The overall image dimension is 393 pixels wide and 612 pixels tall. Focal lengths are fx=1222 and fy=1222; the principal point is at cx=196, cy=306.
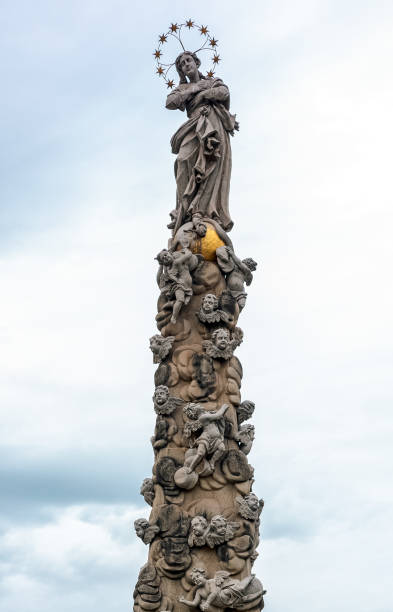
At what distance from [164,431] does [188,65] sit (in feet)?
17.7

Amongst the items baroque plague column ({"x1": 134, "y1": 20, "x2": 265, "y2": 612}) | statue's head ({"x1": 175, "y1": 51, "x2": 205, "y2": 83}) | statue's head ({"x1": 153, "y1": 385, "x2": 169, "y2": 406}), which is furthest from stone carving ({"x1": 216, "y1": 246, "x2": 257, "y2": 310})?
statue's head ({"x1": 175, "y1": 51, "x2": 205, "y2": 83})

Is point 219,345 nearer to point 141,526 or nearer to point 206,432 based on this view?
point 206,432

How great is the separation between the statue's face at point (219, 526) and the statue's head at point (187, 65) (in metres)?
6.47

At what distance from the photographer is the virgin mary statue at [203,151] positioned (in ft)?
55.6

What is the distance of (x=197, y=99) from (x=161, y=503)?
5.72 metres

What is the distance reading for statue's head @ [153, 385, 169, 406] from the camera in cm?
1575

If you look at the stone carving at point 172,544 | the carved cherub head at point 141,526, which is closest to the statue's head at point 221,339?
the stone carving at point 172,544

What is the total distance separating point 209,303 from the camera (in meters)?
16.0

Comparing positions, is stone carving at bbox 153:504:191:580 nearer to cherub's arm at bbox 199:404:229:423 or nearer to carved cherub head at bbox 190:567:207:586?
carved cherub head at bbox 190:567:207:586

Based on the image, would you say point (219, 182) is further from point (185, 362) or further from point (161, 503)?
point (161, 503)

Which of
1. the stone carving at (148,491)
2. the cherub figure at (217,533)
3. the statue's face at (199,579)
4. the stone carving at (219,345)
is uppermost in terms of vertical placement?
the stone carving at (219,345)

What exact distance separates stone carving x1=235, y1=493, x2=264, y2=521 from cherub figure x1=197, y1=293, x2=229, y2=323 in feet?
7.62

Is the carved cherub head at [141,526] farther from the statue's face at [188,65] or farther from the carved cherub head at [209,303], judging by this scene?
the statue's face at [188,65]

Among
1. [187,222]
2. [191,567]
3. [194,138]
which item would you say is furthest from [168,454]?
[194,138]
